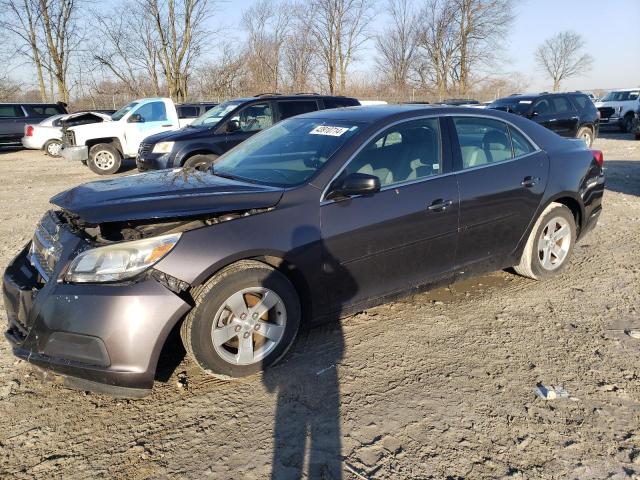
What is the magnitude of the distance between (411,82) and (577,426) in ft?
161

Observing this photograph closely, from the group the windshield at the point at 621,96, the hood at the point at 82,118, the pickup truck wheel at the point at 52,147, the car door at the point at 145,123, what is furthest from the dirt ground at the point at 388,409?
the windshield at the point at 621,96

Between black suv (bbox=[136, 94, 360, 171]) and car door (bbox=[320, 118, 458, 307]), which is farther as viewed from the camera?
black suv (bbox=[136, 94, 360, 171])

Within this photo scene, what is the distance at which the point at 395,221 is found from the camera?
3.35 m

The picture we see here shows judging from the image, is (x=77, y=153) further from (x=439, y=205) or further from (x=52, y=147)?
(x=439, y=205)

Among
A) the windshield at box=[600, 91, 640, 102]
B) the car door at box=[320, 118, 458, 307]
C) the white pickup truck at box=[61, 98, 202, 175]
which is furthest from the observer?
the windshield at box=[600, 91, 640, 102]

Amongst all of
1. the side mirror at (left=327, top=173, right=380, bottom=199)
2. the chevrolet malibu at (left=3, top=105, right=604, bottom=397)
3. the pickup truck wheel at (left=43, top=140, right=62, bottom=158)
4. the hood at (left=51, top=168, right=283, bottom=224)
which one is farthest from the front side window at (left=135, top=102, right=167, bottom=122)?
the side mirror at (left=327, top=173, right=380, bottom=199)

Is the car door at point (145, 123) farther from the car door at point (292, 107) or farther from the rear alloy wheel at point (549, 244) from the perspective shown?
the rear alloy wheel at point (549, 244)

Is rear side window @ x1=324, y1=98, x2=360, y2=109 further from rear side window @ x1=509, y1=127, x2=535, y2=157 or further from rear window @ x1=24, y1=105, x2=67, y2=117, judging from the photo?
rear window @ x1=24, y1=105, x2=67, y2=117

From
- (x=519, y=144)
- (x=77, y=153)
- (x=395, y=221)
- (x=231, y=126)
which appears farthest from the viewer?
(x=77, y=153)

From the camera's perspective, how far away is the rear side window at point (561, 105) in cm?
1393

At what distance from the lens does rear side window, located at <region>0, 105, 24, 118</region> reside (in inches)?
752

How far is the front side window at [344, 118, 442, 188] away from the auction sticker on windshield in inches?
10.6

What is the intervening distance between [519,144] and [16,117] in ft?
68.3

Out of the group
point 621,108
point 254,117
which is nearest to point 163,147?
point 254,117
